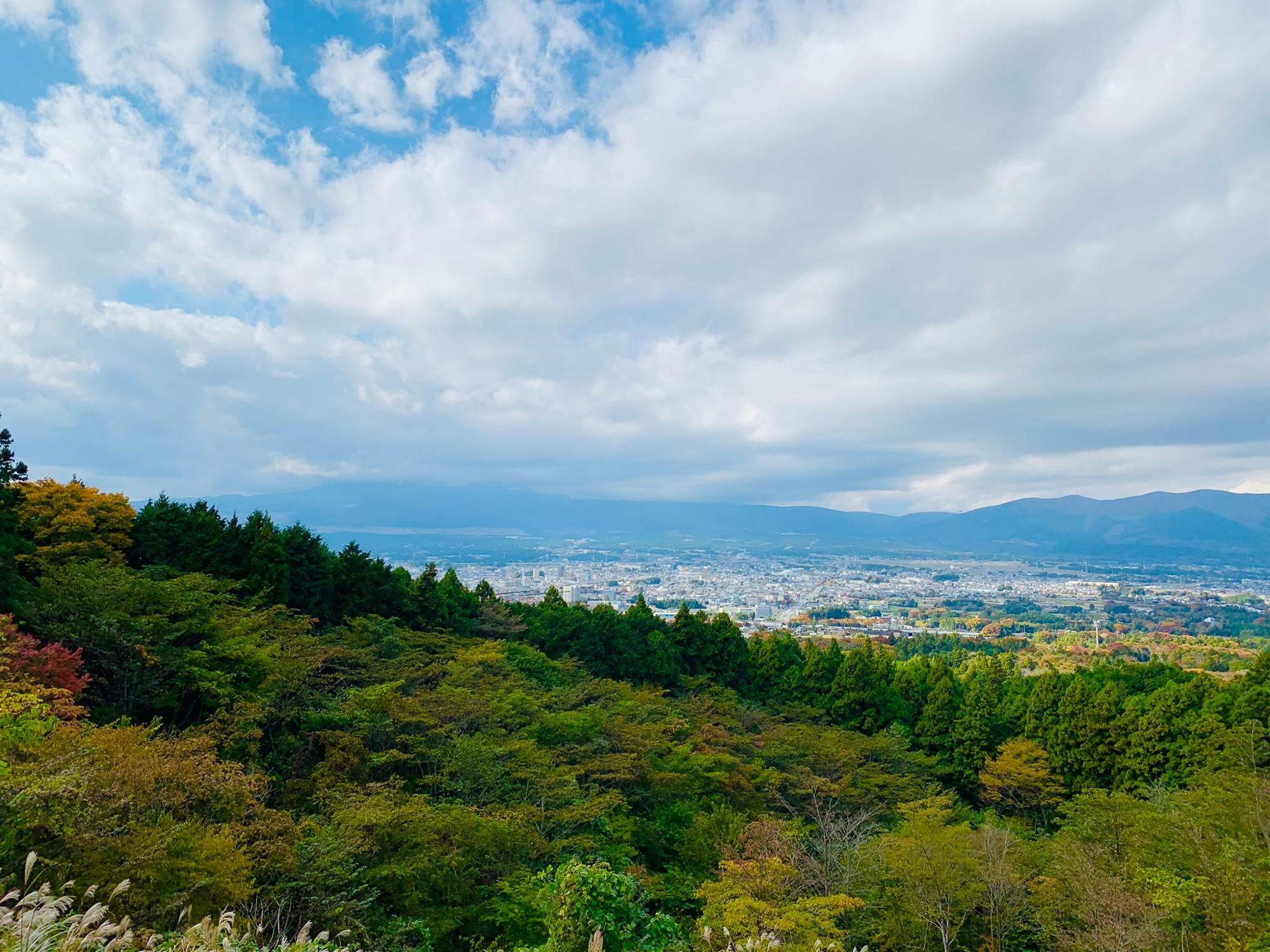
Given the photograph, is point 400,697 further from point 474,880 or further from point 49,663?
point 49,663

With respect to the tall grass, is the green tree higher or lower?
lower

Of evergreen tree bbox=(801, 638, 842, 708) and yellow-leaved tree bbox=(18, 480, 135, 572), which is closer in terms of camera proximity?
yellow-leaved tree bbox=(18, 480, 135, 572)

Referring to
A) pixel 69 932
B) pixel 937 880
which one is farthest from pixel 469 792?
pixel 69 932

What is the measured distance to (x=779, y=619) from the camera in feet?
249

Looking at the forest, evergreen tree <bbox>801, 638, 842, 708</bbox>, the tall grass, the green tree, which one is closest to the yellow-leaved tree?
the forest

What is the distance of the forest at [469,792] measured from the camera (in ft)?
20.9

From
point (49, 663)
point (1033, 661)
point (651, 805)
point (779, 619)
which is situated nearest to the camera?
point (49, 663)

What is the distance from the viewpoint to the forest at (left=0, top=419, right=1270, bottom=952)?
6.36m

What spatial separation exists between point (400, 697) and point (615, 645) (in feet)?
49.8

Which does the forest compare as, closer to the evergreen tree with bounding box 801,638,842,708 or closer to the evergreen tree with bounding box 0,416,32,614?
the evergreen tree with bounding box 0,416,32,614

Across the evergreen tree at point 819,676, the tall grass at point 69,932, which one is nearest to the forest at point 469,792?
the tall grass at point 69,932

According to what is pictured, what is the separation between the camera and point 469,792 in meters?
12.2

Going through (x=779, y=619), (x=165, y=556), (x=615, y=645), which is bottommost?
(x=779, y=619)

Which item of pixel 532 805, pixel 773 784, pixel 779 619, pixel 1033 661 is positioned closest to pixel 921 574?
pixel 779 619
